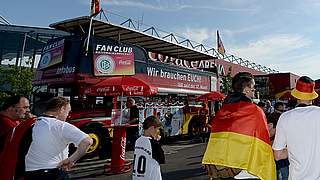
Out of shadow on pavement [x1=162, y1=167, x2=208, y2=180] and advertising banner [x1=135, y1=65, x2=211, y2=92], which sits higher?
advertising banner [x1=135, y1=65, x2=211, y2=92]

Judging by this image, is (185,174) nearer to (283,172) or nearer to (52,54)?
(283,172)

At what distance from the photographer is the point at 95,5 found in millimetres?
12070

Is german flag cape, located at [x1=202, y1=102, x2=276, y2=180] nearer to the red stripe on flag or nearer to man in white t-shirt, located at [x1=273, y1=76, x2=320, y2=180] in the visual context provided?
the red stripe on flag

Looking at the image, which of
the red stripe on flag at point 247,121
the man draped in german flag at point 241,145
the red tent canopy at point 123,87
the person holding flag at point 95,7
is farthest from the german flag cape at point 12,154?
the person holding flag at point 95,7

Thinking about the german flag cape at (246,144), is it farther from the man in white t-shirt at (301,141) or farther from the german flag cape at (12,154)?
the german flag cape at (12,154)

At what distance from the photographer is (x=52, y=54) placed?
1216 centimetres

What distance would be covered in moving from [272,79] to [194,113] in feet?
127

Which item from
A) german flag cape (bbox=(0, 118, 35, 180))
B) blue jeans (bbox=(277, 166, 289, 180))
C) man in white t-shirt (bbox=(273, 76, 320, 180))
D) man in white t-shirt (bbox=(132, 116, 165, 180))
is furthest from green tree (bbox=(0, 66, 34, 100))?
man in white t-shirt (bbox=(273, 76, 320, 180))

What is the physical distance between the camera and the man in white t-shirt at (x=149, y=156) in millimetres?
4316

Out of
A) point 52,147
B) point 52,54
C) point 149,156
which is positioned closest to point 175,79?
point 52,54

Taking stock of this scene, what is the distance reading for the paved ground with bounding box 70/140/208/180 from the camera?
9.09m

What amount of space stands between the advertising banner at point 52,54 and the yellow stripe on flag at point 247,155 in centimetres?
930

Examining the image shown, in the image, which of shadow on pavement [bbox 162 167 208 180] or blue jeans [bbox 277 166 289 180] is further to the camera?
shadow on pavement [bbox 162 167 208 180]

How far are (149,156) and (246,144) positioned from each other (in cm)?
146
